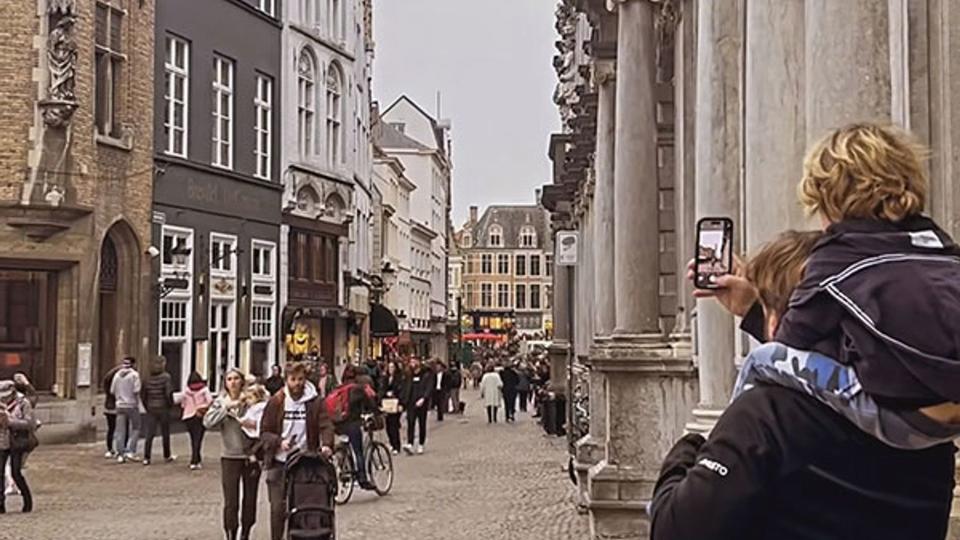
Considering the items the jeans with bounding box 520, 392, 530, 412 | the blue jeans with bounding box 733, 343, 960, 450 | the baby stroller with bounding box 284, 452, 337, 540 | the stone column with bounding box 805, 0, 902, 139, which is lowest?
the jeans with bounding box 520, 392, 530, 412

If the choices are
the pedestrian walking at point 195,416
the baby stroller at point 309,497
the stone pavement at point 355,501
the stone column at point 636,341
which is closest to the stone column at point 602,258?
the stone pavement at point 355,501

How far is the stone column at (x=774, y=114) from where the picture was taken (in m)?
7.95

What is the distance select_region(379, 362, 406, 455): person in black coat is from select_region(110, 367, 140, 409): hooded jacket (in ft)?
14.4

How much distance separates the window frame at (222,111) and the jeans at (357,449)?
17.4 meters

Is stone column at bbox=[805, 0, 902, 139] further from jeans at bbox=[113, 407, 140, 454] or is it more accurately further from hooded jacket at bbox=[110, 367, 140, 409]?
jeans at bbox=[113, 407, 140, 454]

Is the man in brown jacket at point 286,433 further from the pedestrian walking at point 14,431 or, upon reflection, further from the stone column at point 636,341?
the pedestrian walking at point 14,431

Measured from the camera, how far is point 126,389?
24.8 metres

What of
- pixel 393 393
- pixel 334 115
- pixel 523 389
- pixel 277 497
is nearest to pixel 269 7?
pixel 334 115

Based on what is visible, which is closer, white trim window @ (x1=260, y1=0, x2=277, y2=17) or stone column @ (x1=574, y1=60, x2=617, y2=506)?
stone column @ (x1=574, y1=60, x2=617, y2=506)

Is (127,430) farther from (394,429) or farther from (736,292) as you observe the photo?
(736,292)

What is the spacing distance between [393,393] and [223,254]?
7.42 meters

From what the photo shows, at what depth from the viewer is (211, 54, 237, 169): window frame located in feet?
116

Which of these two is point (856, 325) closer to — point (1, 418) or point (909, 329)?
point (909, 329)

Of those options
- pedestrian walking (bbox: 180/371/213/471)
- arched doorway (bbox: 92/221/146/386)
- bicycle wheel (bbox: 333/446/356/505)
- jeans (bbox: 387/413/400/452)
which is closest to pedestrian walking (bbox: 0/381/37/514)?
bicycle wheel (bbox: 333/446/356/505)
